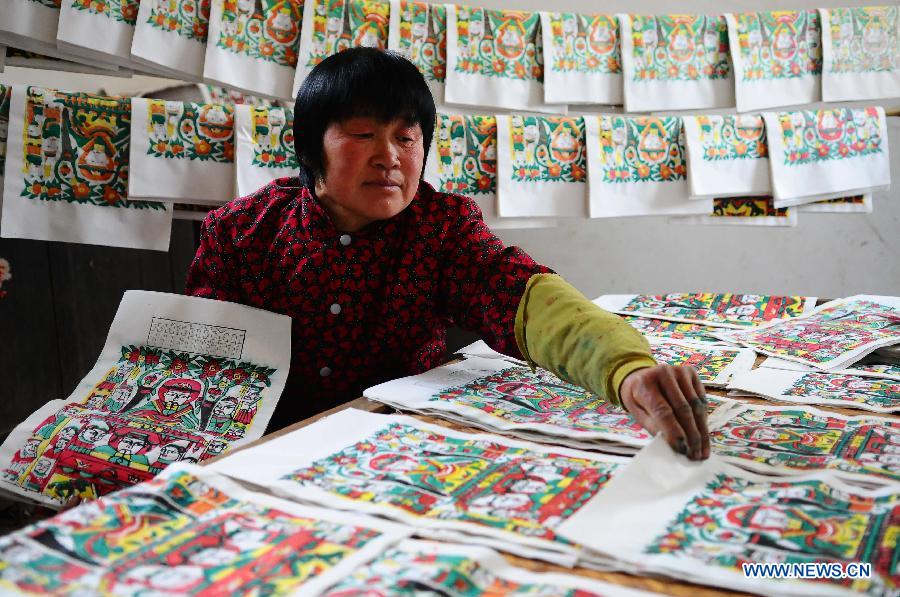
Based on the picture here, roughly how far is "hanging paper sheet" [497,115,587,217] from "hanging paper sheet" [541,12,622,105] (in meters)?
0.12

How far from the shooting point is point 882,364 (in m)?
1.17

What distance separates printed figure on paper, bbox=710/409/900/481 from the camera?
76 centimetres

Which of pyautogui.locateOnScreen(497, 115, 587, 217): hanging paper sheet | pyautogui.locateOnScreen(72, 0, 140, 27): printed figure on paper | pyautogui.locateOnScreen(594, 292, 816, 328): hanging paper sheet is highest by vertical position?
pyautogui.locateOnScreen(72, 0, 140, 27): printed figure on paper

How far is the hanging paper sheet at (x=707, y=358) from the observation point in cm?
111

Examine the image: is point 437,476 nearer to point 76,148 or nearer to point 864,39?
point 76,148

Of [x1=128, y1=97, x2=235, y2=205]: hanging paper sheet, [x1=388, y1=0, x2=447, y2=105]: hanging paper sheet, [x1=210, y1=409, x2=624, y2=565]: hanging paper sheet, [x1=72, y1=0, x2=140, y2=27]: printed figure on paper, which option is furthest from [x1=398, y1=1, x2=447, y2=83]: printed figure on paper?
[x1=210, y1=409, x2=624, y2=565]: hanging paper sheet

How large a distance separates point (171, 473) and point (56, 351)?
1.80m

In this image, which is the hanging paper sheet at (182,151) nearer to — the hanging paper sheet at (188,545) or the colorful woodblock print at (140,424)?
the colorful woodblock print at (140,424)

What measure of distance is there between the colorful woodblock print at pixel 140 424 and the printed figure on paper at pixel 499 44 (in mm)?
1071

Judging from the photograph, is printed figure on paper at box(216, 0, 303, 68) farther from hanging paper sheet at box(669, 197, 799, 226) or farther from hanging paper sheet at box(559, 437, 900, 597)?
hanging paper sheet at box(559, 437, 900, 597)

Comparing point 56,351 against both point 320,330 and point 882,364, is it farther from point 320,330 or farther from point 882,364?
point 882,364

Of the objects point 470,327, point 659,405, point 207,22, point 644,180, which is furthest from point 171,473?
point 644,180

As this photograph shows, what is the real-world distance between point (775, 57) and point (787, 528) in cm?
176

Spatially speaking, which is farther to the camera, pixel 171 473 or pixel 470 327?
pixel 470 327
